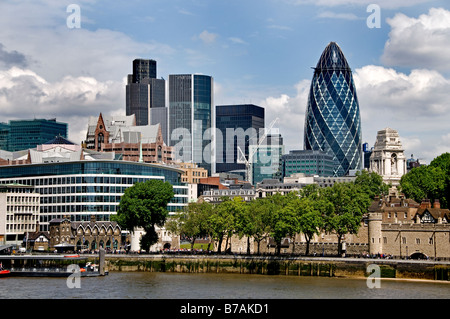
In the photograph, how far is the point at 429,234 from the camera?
119 meters

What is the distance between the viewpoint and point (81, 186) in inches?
6978

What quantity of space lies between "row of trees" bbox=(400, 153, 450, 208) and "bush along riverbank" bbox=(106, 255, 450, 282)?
1581 inches

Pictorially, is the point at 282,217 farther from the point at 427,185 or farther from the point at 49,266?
the point at 427,185

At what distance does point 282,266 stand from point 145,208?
3361 cm

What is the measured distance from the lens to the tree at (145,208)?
475 feet

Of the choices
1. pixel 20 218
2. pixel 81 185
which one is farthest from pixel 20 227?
pixel 81 185

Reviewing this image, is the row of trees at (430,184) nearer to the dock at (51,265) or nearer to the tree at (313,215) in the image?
the tree at (313,215)

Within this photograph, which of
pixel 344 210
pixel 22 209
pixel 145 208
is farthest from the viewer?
pixel 22 209

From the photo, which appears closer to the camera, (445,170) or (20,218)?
(445,170)

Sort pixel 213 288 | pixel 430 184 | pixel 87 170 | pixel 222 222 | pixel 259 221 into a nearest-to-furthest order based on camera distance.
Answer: pixel 213 288
pixel 259 221
pixel 222 222
pixel 430 184
pixel 87 170

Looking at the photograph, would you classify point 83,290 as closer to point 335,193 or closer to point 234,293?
point 234,293

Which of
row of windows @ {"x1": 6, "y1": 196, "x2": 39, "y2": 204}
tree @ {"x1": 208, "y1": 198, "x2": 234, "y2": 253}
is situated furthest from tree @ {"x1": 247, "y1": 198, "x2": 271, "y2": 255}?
row of windows @ {"x1": 6, "y1": 196, "x2": 39, "y2": 204}
